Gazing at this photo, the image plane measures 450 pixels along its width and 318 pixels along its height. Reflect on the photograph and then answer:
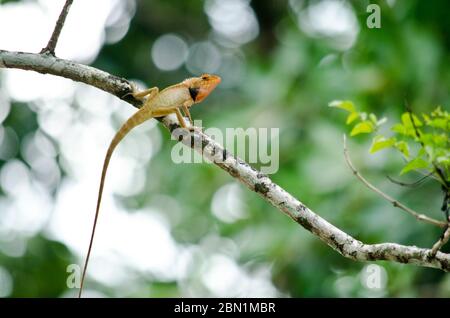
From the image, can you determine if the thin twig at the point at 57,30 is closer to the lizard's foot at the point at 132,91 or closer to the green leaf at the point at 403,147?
the lizard's foot at the point at 132,91

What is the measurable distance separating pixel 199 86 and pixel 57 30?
178cm

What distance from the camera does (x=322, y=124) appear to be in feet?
30.7

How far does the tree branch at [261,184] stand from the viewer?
3.63 metres

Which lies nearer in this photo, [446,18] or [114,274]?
[446,18]

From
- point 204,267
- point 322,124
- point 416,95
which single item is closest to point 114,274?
point 204,267

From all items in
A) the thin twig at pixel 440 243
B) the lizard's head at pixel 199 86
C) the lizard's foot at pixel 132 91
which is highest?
the lizard's head at pixel 199 86

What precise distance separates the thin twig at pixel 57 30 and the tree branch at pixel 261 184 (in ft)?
0.18

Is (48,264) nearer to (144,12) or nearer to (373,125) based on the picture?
(144,12)

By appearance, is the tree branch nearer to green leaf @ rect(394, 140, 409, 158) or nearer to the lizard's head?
green leaf @ rect(394, 140, 409, 158)

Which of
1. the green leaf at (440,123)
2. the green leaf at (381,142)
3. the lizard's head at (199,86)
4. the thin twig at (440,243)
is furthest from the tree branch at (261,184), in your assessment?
the lizard's head at (199,86)

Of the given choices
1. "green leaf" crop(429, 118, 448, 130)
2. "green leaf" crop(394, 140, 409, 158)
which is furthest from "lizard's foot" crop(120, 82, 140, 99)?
"green leaf" crop(429, 118, 448, 130)

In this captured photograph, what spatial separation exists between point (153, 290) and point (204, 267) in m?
1.00

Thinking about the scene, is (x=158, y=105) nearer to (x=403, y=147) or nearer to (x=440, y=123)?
(x=403, y=147)
